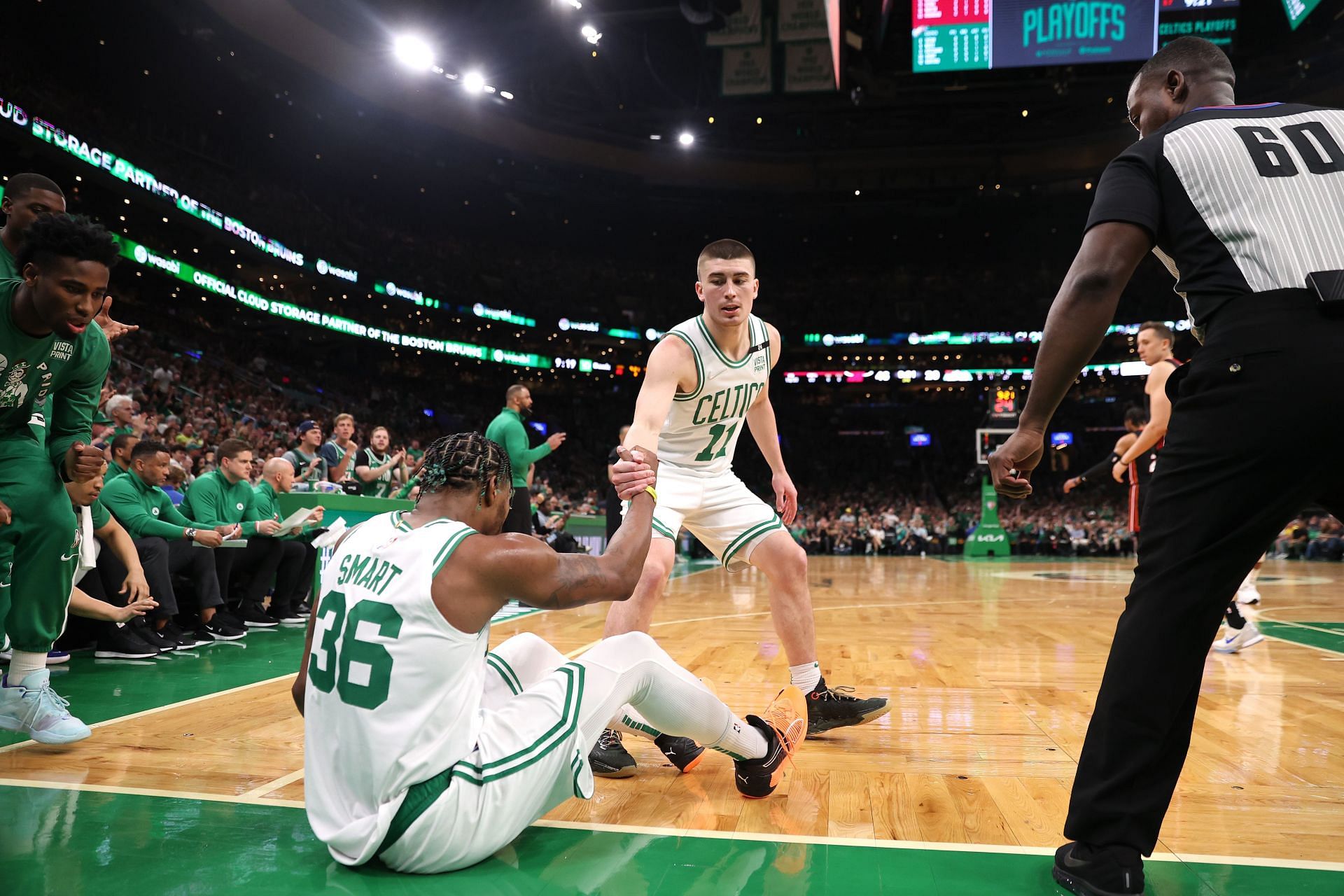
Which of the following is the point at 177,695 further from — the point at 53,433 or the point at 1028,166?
the point at 1028,166

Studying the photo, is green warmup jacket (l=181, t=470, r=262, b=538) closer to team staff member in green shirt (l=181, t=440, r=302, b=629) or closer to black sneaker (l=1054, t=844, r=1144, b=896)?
team staff member in green shirt (l=181, t=440, r=302, b=629)

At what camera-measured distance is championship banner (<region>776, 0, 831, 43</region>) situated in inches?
495

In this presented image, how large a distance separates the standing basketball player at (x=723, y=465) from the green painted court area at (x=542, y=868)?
1.20 meters

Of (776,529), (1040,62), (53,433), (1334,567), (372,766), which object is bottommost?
(1334,567)

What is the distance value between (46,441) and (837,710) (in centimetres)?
335

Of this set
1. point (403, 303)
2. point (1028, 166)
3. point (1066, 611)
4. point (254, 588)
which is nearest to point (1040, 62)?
point (1066, 611)

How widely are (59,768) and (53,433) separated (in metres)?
1.29

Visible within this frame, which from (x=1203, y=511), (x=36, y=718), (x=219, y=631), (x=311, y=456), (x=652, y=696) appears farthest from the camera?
(x=311, y=456)

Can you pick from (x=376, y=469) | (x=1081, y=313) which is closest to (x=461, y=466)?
(x=1081, y=313)

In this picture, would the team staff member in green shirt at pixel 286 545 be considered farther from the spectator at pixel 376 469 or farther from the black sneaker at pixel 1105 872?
the black sneaker at pixel 1105 872

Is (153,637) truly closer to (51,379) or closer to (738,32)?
(51,379)

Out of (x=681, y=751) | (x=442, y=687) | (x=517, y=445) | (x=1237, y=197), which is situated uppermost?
(x=1237, y=197)

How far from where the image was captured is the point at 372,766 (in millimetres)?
1938

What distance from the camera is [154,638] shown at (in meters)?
5.50
